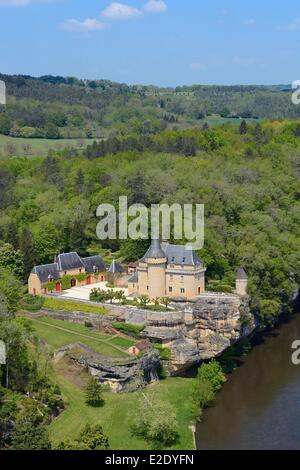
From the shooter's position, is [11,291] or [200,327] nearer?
[11,291]

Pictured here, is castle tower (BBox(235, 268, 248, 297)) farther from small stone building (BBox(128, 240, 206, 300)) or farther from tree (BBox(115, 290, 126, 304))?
tree (BBox(115, 290, 126, 304))

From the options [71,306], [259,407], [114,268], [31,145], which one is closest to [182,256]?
[114,268]

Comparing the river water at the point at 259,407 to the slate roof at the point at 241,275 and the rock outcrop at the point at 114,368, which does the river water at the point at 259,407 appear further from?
the slate roof at the point at 241,275

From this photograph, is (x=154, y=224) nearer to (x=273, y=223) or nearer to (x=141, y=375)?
(x=273, y=223)

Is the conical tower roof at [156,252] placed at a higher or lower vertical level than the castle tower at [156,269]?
higher

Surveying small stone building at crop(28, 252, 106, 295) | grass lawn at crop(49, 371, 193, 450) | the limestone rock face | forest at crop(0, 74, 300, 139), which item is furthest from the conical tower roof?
forest at crop(0, 74, 300, 139)

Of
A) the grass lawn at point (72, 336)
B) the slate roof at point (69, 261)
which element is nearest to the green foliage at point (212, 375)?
the grass lawn at point (72, 336)

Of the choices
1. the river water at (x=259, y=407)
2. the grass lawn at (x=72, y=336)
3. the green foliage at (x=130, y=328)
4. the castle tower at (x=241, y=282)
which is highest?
the castle tower at (x=241, y=282)

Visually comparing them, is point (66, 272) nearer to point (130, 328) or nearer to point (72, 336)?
point (72, 336)
